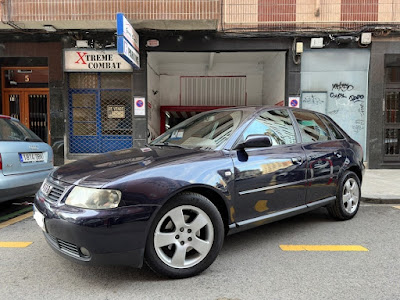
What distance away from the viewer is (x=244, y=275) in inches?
113

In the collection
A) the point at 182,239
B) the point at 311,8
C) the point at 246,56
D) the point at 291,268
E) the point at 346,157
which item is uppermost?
the point at 311,8

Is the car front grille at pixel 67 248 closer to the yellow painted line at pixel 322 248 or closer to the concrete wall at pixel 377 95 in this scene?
the yellow painted line at pixel 322 248

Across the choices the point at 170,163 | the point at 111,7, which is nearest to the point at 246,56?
the point at 111,7

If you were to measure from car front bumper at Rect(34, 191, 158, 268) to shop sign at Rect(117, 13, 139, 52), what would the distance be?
17.5 feet

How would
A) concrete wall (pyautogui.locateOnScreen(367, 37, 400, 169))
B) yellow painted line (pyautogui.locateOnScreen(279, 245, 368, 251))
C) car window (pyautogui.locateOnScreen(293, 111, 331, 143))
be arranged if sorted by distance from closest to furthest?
yellow painted line (pyautogui.locateOnScreen(279, 245, 368, 251)) → car window (pyautogui.locateOnScreen(293, 111, 331, 143)) → concrete wall (pyautogui.locateOnScreen(367, 37, 400, 169))

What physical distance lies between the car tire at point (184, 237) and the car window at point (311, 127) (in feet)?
5.90

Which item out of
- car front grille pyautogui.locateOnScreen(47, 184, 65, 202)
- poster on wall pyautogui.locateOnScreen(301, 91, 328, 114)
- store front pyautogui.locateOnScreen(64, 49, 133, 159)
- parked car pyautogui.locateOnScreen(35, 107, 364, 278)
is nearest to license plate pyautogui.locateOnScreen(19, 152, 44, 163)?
parked car pyautogui.locateOnScreen(35, 107, 364, 278)

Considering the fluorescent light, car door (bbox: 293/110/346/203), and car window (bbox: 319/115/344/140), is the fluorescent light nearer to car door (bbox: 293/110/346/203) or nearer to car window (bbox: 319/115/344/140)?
car door (bbox: 293/110/346/203)

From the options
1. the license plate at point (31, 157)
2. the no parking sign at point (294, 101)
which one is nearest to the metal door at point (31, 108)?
the license plate at point (31, 157)

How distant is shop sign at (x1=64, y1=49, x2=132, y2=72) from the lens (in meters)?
9.27

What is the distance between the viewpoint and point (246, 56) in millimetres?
10859

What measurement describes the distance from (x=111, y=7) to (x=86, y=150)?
421 centimetres

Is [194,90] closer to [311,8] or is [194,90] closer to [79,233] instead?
[311,8]

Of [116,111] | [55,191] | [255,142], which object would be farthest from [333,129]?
[116,111]
